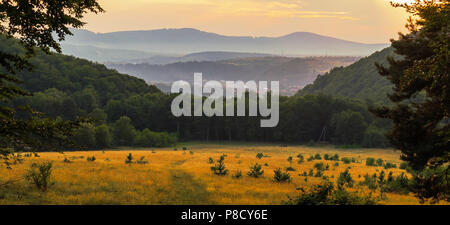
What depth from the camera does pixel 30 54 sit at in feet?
43.4

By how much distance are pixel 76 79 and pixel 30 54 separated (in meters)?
137

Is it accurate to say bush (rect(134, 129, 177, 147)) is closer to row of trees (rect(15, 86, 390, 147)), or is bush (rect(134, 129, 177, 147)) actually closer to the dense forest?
the dense forest

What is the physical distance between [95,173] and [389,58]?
20.8 meters

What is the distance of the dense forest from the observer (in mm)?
97500

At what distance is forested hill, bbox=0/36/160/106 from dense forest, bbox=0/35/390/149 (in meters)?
0.41

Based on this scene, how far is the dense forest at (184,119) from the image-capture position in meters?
97.5

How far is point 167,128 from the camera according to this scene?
118m

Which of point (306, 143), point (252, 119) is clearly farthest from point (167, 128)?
point (306, 143)

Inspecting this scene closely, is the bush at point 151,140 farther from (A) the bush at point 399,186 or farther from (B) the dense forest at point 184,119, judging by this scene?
(A) the bush at point 399,186

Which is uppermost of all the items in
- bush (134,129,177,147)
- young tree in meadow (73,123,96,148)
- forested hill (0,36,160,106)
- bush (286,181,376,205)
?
forested hill (0,36,160,106)

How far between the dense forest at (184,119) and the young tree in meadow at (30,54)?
7481 cm

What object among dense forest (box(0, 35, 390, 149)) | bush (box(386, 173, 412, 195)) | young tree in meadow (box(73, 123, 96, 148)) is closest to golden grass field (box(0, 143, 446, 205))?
bush (box(386, 173, 412, 195))
